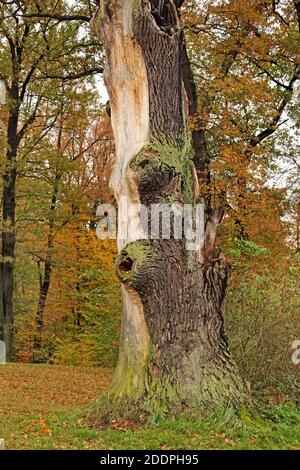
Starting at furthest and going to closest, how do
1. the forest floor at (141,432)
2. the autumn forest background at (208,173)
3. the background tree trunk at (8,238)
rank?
the background tree trunk at (8,238) < the autumn forest background at (208,173) < the forest floor at (141,432)

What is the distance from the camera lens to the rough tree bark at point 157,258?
23.5 ft

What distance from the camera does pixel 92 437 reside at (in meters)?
6.62

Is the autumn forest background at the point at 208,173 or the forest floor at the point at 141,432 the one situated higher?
the autumn forest background at the point at 208,173

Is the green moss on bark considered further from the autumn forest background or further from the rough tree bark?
the autumn forest background

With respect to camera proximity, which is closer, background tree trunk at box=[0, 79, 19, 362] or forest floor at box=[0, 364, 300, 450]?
forest floor at box=[0, 364, 300, 450]

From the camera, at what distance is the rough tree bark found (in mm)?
7160

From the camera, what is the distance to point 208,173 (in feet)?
53.8

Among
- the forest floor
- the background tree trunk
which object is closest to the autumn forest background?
the background tree trunk

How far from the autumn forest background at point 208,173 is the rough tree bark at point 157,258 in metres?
1.91

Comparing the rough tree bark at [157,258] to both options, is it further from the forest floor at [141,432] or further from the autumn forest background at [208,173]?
the autumn forest background at [208,173]

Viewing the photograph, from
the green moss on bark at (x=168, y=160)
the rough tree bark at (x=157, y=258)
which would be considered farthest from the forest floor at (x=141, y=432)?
the green moss on bark at (x=168, y=160)

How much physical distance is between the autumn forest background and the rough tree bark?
6.25 feet
